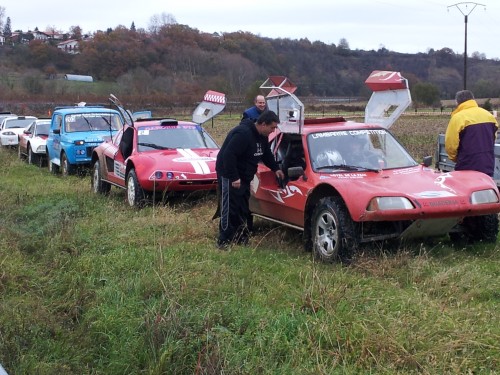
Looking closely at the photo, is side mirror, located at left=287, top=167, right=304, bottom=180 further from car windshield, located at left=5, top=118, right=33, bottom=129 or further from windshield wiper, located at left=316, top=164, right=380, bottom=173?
car windshield, located at left=5, top=118, right=33, bottom=129

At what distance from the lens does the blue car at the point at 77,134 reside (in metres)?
15.2

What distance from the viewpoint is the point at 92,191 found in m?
12.6

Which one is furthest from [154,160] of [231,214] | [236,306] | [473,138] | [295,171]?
[236,306]

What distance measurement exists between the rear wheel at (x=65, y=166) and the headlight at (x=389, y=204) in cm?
1076

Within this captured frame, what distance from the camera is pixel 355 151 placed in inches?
294

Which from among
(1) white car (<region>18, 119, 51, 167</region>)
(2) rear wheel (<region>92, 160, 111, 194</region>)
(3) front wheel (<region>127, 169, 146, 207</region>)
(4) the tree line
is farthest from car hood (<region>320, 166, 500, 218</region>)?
(4) the tree line

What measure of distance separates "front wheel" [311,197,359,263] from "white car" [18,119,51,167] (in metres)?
13.5

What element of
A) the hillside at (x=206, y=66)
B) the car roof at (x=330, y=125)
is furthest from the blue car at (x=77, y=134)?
the hillside at (x=206, y=66)

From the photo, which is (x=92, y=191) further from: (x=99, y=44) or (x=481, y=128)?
(x=99, y=44)

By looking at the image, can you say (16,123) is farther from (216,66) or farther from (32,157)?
(216,66)

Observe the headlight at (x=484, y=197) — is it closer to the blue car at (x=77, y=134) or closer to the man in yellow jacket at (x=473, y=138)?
the man in yellow jacket at (x=473, y=138)

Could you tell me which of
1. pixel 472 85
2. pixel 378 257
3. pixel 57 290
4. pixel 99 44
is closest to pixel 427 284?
pixel 378 257

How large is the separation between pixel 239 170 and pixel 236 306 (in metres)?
2.95

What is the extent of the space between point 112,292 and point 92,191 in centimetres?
727
